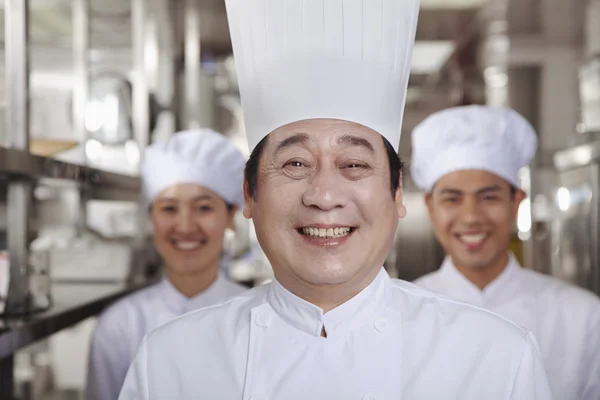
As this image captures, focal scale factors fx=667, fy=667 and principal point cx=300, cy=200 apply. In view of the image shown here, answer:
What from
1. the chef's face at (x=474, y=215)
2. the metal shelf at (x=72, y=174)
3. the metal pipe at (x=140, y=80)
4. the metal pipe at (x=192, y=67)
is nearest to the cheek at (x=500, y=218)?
the chef's face at (x=474, y=215)

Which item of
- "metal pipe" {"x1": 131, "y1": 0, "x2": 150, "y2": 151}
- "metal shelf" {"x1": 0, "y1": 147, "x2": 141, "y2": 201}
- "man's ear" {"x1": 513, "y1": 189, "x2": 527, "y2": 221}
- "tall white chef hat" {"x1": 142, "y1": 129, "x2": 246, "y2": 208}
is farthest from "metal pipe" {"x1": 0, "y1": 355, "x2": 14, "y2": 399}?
"metal pipe" {"x1": 131, "y1": 0, "x2": 150, "y2": 151}

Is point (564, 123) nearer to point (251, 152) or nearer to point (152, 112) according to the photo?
point (152, 112)

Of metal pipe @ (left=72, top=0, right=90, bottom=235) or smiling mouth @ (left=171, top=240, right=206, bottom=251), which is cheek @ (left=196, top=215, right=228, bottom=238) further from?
metal pipe @ (left=72, top=0, right=90, bottom=235)

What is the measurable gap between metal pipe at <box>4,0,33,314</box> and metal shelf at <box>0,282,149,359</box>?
9cm

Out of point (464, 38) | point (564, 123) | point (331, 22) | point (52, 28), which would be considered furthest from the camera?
point (464, 38)

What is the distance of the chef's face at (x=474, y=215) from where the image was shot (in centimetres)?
177

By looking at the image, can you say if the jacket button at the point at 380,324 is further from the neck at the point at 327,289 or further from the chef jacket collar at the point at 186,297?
the chef jacket collar at the point at 186,297

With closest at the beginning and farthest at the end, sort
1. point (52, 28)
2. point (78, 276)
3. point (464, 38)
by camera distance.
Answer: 1. point (78, 276)
2. point (52, 28)
3. point (464, 38)

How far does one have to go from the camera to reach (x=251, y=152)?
1146 mm

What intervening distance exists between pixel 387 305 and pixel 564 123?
3.28 meters

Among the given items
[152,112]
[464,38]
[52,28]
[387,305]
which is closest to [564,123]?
[464,38]

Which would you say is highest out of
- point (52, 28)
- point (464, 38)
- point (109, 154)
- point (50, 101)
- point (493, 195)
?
point (464, 38)

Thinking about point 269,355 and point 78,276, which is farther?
point 78,276

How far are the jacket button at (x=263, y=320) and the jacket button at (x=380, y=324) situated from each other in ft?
0.60
